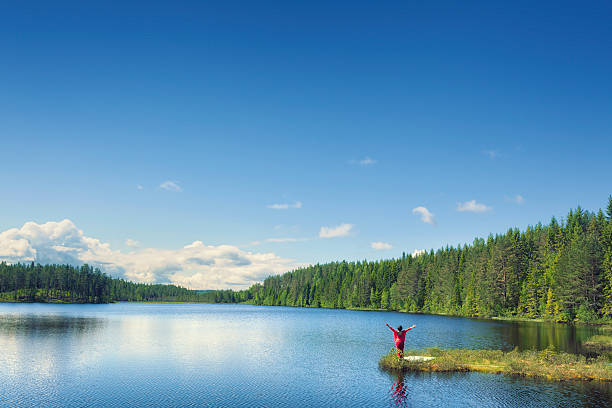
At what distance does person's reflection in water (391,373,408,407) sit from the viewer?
27.5 metres

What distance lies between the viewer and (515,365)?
36.4 metres

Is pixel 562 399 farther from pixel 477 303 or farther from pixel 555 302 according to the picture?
pixel 477 303

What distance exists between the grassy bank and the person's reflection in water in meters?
4.43

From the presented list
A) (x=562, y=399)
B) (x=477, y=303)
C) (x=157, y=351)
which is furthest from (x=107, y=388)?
(x=477, y=303)

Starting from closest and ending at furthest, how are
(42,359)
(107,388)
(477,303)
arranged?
(107,388)
(42,359)
(477,303)

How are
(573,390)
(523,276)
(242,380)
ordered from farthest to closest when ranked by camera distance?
1. (523,276)
2. (242,380)
3. (573,390)

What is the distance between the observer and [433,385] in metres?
32.2

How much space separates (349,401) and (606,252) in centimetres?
8855

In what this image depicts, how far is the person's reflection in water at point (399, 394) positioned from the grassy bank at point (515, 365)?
4.43 m

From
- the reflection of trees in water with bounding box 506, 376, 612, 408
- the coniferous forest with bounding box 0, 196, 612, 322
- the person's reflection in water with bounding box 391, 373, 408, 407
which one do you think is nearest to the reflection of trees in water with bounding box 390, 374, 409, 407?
the person's reflection in water with bounding box 391, 373, 408, 407

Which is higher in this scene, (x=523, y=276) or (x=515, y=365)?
(x=523, y=276)

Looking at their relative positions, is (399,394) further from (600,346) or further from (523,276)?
(523,276)

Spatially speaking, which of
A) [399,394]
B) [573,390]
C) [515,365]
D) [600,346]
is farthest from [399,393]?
[600,346]

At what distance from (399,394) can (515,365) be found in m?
13.1
